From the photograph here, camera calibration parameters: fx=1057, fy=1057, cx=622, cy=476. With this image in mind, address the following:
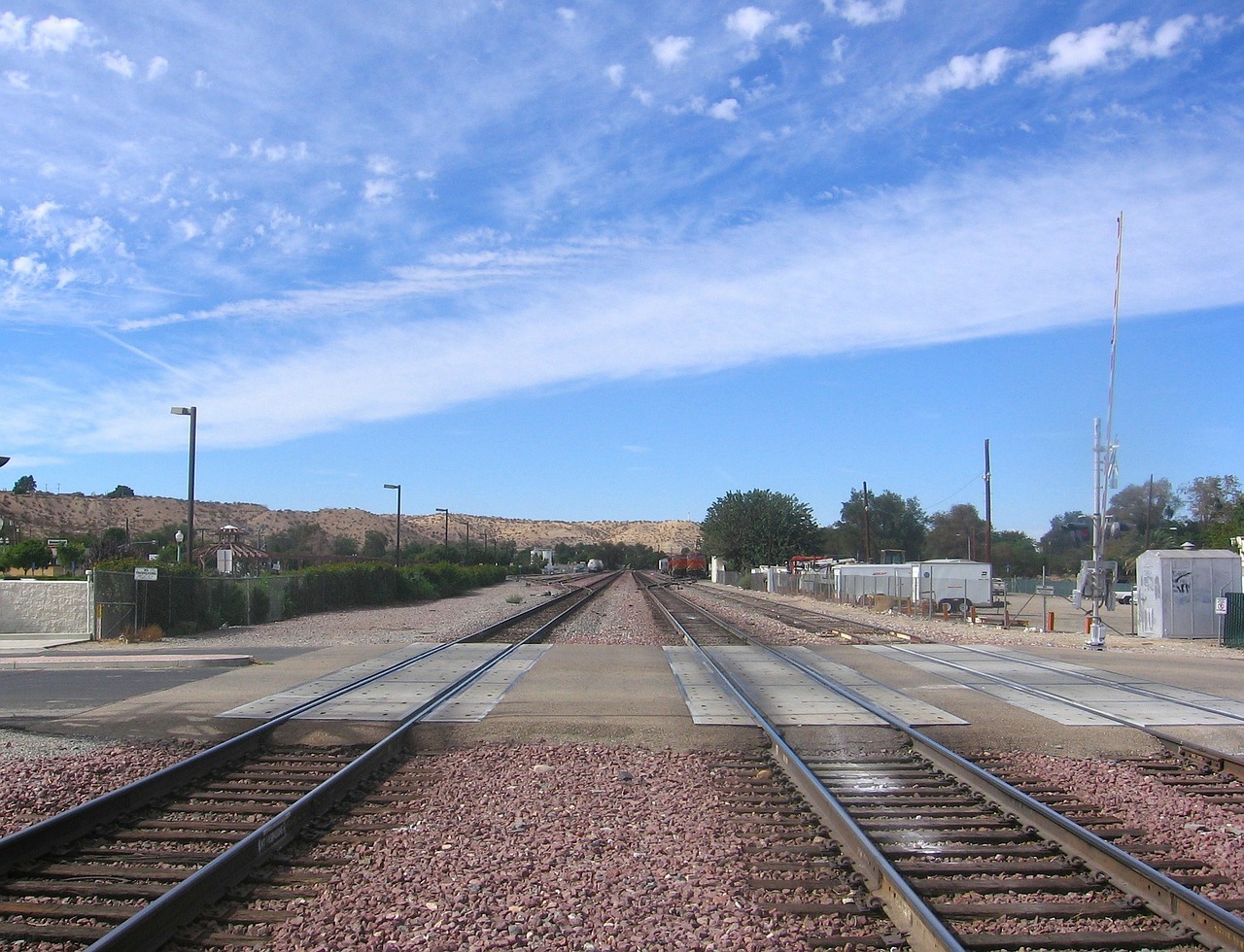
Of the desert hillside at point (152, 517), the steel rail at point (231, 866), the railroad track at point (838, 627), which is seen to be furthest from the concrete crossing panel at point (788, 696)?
the desert hillside at point (152, 517)

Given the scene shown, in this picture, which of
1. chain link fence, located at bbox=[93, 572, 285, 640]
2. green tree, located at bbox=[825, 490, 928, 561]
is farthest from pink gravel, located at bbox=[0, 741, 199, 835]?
green tree, located at bbox=[825, 490, 928, 561]

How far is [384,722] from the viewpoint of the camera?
11.9 m

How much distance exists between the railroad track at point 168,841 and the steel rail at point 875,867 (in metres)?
3.60

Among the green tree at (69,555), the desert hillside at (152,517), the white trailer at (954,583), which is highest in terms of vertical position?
the desert hillside at (152,517)

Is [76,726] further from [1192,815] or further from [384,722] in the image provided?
[1192,815]

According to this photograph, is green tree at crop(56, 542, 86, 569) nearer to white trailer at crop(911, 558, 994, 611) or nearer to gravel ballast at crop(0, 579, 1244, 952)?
white trailer at crop(911, 558, 994, 611)

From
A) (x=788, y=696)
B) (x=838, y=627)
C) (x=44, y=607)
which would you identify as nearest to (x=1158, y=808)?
(x=788, y=696)

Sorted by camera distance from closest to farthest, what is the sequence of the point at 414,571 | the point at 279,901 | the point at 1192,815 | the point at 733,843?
the point at 279,901, the point at 733,843, the point at 1192,815, the point at 414,571

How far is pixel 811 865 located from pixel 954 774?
3.25 metres

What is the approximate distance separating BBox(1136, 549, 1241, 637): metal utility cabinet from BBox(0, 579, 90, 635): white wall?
2905 cm

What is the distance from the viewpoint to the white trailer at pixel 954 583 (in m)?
43.1

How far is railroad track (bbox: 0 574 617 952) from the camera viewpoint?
5793mm

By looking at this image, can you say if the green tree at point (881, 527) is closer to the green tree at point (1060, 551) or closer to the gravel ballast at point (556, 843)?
the green tree at point (1060, 551)

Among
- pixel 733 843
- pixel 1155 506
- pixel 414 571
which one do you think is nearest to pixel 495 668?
pixel 733 843
